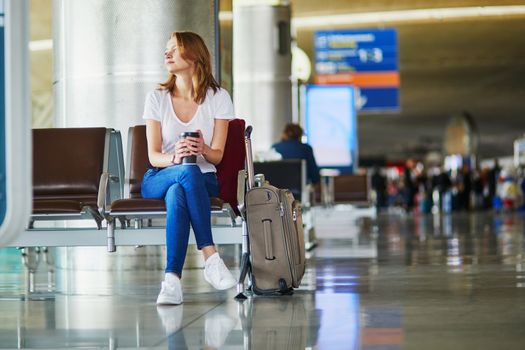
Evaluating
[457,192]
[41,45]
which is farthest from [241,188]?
[457,192]

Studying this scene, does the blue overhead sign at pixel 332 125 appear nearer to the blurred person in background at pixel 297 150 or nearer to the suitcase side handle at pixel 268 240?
the blurred person in background at pixel 297 150

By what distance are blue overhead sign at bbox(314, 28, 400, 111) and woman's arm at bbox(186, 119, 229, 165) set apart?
1856cm

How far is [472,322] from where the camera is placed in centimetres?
441

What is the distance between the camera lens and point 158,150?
5.88 meters

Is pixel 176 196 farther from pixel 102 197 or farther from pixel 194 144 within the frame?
pixel 102 197

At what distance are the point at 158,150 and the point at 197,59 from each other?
54 cm

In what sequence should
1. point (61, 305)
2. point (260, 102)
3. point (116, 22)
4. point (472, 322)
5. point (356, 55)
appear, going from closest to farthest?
point (472, 322), point (61, 305), point (116, 22), point (260, 102), point (356, 55)

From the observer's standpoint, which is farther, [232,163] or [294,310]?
[232,163]

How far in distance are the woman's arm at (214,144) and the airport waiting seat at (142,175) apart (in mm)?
227

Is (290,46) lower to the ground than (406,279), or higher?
higher

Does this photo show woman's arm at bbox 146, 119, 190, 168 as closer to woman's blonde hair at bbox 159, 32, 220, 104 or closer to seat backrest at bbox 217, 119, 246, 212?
woman's blonde hair at bbox 159, 32, 220, 104

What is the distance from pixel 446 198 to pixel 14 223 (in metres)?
36.9

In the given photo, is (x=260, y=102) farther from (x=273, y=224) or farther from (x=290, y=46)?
(x=273, y=224)

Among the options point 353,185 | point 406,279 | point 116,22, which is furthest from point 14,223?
point 353,185
